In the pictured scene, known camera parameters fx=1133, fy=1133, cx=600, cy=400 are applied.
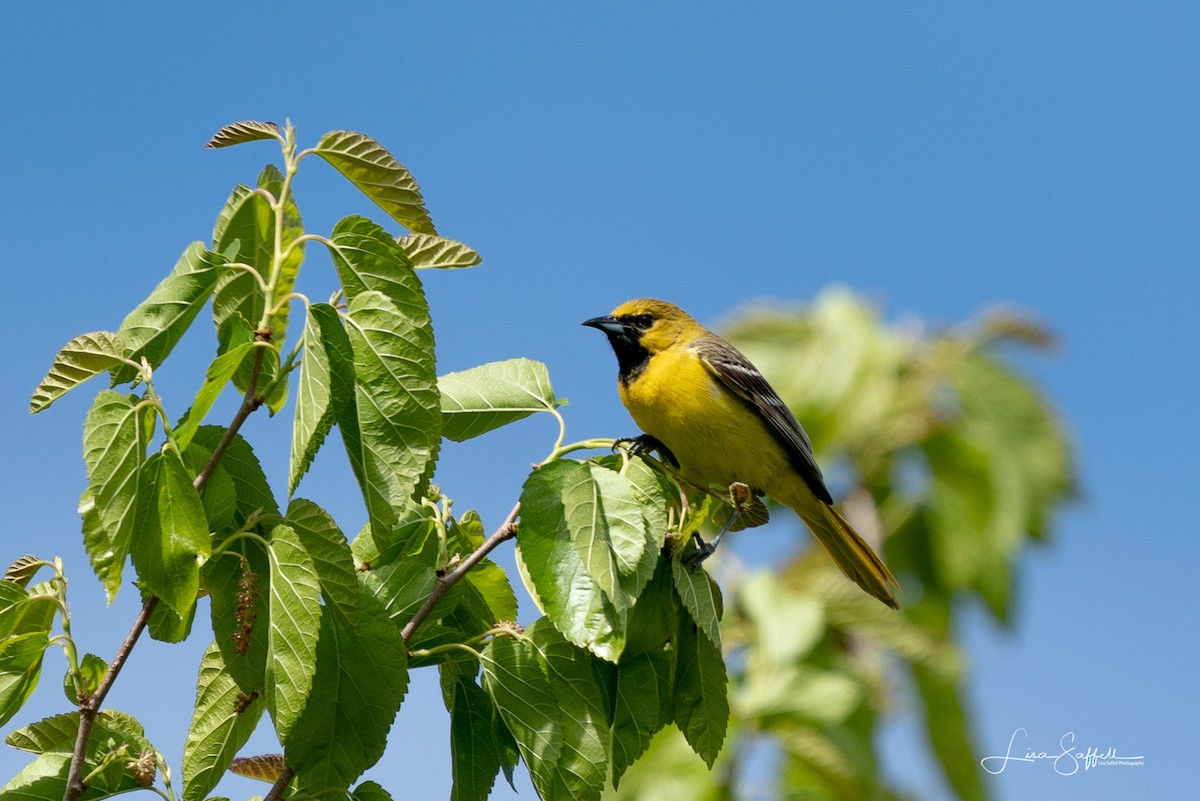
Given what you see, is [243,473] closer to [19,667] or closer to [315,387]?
[315,387]

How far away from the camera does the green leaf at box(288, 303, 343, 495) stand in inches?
93.4

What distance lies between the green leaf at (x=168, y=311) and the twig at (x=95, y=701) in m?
0.56

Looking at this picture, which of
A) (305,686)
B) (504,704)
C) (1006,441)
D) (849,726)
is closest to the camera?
(305,686)

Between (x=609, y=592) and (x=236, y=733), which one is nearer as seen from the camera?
(x=609, y=592)

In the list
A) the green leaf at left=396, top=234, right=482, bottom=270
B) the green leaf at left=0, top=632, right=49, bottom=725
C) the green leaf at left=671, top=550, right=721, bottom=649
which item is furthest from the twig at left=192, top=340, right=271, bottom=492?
the green leaf at left=671, top=550, right=721, bottom=649

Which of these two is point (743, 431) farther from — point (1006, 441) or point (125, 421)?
point (1006, 441)

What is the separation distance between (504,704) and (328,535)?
58 centimetres

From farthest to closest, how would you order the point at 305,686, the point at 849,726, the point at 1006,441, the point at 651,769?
the point at 1006,441
the point at 849,726
the point at 651,769
the point at 305,686

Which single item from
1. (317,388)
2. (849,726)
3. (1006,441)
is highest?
(1006,441)

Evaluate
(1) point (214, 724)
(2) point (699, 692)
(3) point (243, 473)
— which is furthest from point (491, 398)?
(1) point (214, 724)

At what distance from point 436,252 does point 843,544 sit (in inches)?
123

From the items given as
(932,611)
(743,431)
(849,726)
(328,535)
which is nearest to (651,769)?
(849,726)

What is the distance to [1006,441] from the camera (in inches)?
354

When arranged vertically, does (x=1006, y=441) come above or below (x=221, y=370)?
above
